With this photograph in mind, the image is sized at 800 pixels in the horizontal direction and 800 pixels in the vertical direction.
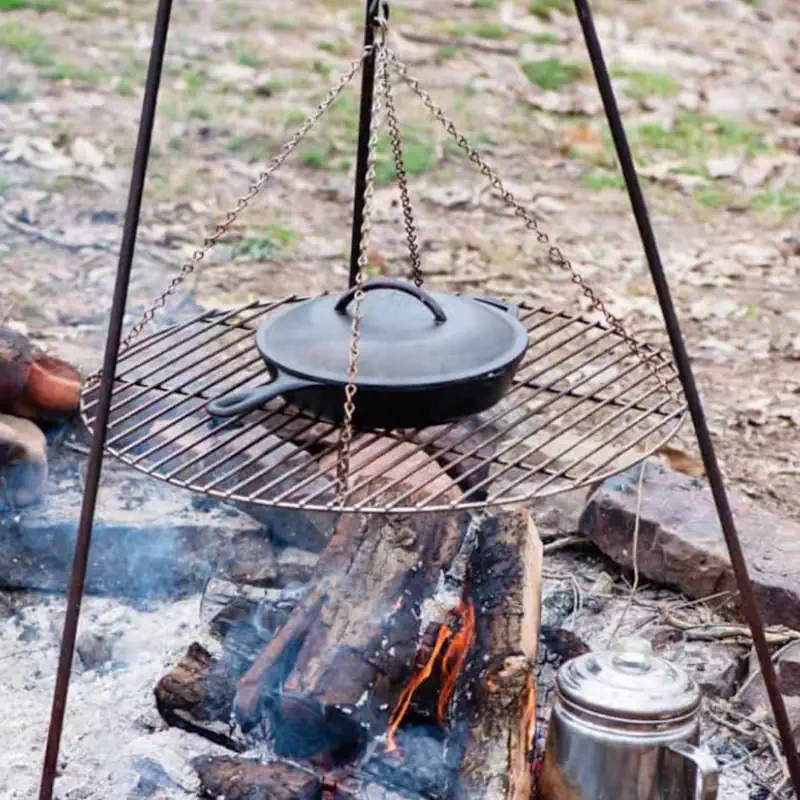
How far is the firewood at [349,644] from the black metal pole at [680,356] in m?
0.60

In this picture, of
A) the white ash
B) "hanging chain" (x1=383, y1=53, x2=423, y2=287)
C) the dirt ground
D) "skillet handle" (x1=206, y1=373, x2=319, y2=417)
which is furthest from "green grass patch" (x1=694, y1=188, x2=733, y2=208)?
"skillet handle" (x1=206, y1=373, x2=319, y2=417)

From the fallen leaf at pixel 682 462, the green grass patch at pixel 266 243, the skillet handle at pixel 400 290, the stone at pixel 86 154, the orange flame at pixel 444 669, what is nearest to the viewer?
the skillet handle at pixel 400 290

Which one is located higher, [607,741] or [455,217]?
[607,741]

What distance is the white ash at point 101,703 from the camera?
224cm

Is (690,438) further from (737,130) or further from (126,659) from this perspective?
(737,130)

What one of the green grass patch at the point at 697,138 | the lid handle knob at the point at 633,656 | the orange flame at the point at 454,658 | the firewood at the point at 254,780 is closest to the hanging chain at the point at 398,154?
the orange flame at the point at 454,658

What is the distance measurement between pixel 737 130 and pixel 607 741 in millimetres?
4773

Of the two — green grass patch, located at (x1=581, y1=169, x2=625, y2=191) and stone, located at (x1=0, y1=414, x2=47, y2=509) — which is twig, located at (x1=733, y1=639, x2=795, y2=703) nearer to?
stone, located at (x1=0, y1=414, x2=47, y2=509)

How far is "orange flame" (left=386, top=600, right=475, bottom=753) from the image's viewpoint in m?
2.28

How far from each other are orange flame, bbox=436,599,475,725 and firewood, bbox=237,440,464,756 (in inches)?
2.9

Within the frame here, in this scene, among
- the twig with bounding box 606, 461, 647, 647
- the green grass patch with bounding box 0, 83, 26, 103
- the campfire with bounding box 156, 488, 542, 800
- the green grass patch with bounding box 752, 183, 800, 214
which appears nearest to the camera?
the campfire with bounding box 156, 488, 542, 800

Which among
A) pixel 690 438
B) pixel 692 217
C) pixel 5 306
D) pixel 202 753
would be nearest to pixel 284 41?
pixel 692 217

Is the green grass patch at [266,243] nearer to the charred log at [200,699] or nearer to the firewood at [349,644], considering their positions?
the firewood at [349,644]

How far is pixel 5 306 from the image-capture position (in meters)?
4.05
